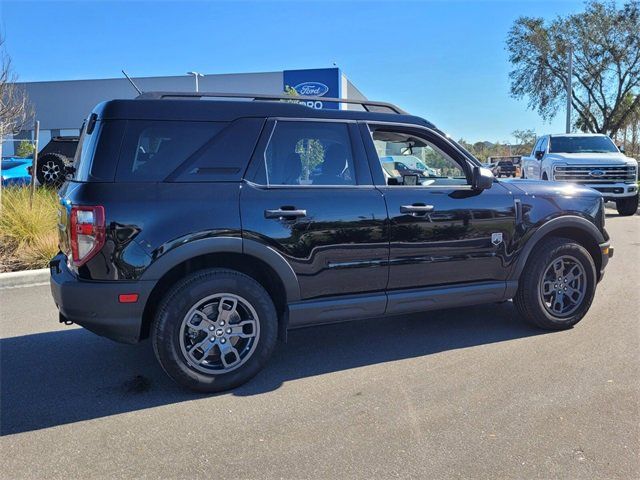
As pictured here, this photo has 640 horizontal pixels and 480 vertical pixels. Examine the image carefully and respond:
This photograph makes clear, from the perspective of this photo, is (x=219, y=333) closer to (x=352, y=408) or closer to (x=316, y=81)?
(x=352, y=408)

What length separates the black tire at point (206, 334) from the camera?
3.54 meters

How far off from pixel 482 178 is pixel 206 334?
252cm

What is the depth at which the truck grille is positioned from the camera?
44.3ft

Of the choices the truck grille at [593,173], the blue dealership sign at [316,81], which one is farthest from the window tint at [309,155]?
the blue dealership sign at [316,81]

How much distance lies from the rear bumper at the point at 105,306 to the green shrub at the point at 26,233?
4970 mm

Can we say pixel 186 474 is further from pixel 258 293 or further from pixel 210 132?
pixel 210 132

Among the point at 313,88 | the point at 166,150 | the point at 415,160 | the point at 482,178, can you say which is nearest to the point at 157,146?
the point at 166,150

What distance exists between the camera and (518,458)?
287 cm

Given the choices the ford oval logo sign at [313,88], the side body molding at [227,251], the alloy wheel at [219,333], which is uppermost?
the ford oval logo sign at [313,88]

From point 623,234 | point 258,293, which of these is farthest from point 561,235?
point 623,234

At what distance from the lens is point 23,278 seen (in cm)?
730

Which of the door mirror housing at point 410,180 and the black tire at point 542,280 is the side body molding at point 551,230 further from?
the door mirror housing at point 410,180

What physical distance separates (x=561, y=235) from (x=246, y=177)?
9.91 ft

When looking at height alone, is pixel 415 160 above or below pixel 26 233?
above
